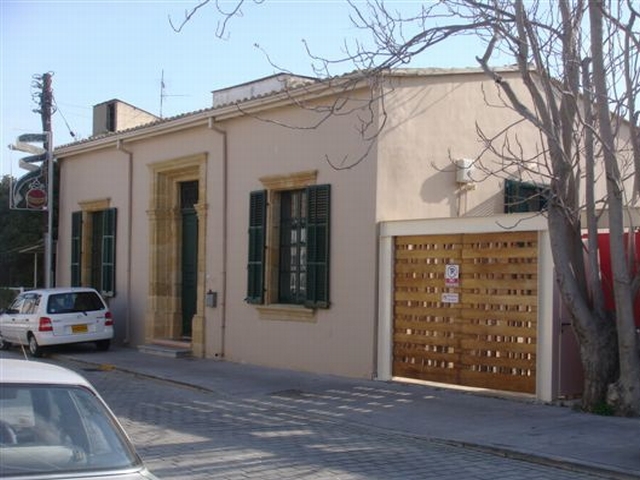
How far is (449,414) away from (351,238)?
13.9ft

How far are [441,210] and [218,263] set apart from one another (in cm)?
499

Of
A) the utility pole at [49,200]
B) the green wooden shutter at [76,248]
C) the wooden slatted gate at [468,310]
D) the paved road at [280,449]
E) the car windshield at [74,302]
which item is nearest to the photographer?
the paved road at [280,449]

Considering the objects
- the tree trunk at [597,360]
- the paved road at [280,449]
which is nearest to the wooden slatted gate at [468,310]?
the tree trunk at [597,360]

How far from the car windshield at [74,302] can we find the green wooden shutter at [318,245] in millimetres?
6404

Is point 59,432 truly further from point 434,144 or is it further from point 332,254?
point 434,144

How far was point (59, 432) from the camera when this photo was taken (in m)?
4.04

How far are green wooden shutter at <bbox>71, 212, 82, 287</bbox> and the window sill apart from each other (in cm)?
832

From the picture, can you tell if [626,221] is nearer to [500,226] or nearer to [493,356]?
[500,226]

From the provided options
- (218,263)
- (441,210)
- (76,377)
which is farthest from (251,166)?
(76,377)

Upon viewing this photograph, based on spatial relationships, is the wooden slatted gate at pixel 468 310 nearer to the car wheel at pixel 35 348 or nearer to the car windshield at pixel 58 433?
the car windshield at pixel 58 433

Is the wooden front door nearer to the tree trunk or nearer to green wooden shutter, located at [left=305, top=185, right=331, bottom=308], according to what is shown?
green wooden shutter, located at [left=305, top=185, right=331, bottom=308]

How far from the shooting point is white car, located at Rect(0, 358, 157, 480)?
Result: 3.79 metres

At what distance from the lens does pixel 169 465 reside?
7602mm

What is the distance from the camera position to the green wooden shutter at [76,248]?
72.5ft
